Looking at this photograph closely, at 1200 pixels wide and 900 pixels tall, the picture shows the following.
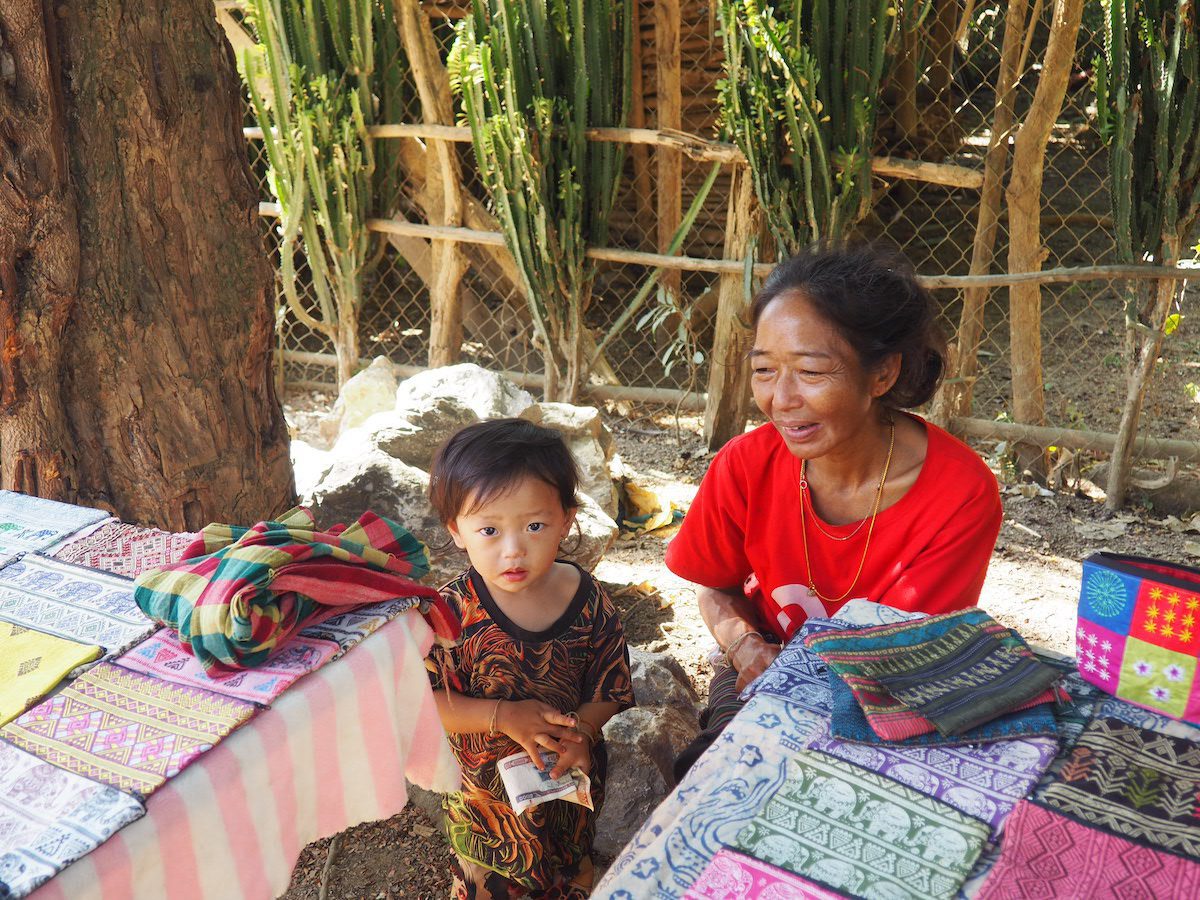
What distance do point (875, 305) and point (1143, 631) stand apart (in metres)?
0.82

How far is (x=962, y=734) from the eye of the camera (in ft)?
4.37

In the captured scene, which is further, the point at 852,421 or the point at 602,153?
the point at 602,153

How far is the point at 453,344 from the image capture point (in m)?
5.84

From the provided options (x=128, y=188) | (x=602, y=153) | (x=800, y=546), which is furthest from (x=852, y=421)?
(x=602, y=153)

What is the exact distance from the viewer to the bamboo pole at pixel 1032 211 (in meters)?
4.11

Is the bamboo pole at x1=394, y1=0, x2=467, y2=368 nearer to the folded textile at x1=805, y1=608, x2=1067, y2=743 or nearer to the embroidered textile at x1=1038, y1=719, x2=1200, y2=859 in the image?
the folded textile at x1=805, y1=608, x2=1067, y2=743

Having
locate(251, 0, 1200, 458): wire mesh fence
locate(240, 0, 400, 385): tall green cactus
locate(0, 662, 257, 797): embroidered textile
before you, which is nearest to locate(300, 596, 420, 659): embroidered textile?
locate(0, 662, 257, 797): embroidered textile

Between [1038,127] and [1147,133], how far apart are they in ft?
1.38

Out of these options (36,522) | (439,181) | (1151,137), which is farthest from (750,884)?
(439,181)

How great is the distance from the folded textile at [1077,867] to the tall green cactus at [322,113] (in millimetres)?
4880

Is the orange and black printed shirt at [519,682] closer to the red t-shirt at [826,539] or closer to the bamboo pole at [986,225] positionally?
the red t-shirt at [826,539]

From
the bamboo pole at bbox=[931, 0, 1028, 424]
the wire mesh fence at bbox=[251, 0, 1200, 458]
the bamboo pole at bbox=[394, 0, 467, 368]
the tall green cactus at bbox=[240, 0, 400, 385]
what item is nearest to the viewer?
the bamboo pole at bbox=[931, 0, 1028, 424]

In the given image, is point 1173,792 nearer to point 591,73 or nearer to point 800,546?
point 800,546

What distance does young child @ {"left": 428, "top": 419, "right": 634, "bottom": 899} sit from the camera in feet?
6.02
